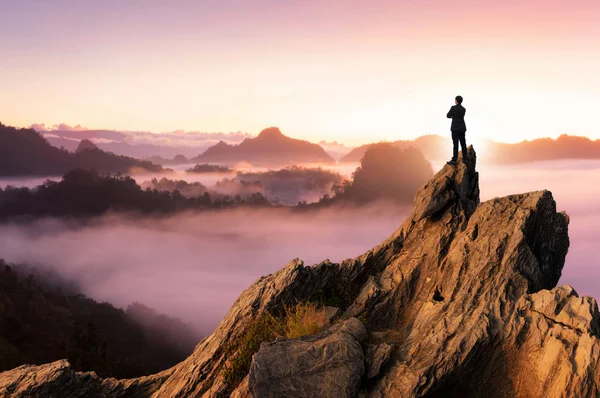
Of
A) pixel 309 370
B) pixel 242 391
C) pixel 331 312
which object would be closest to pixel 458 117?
pixel 331 312

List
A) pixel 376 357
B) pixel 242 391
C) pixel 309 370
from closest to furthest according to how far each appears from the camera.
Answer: pixel 309 370 < pixel 376 357 < pixel 242 391

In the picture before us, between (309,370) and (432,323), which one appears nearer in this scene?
(309,370)

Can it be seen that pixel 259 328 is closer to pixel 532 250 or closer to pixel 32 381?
pixel 32 381

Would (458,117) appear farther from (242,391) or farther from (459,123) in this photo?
(242,391)

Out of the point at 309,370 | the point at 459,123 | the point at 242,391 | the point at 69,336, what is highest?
the point at 459,123

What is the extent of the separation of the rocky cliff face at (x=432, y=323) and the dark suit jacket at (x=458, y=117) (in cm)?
195

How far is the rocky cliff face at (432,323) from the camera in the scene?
17.7 meters

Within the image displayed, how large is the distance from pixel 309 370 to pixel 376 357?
8.88 feet

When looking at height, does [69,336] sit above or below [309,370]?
below

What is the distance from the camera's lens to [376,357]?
60.4 feet

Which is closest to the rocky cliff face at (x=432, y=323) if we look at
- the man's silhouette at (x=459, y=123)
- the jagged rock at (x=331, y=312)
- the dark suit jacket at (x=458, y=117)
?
the jagged rock at (x=331, y=312)

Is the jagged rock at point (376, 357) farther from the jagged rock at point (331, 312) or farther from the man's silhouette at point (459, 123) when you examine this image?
the man's silhouette at point (459, 123)

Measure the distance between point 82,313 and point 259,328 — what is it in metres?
192

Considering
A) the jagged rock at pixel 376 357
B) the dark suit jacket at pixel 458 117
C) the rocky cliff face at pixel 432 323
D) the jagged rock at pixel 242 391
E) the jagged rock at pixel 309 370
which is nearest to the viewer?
the jagged rock at pixel 309 370
